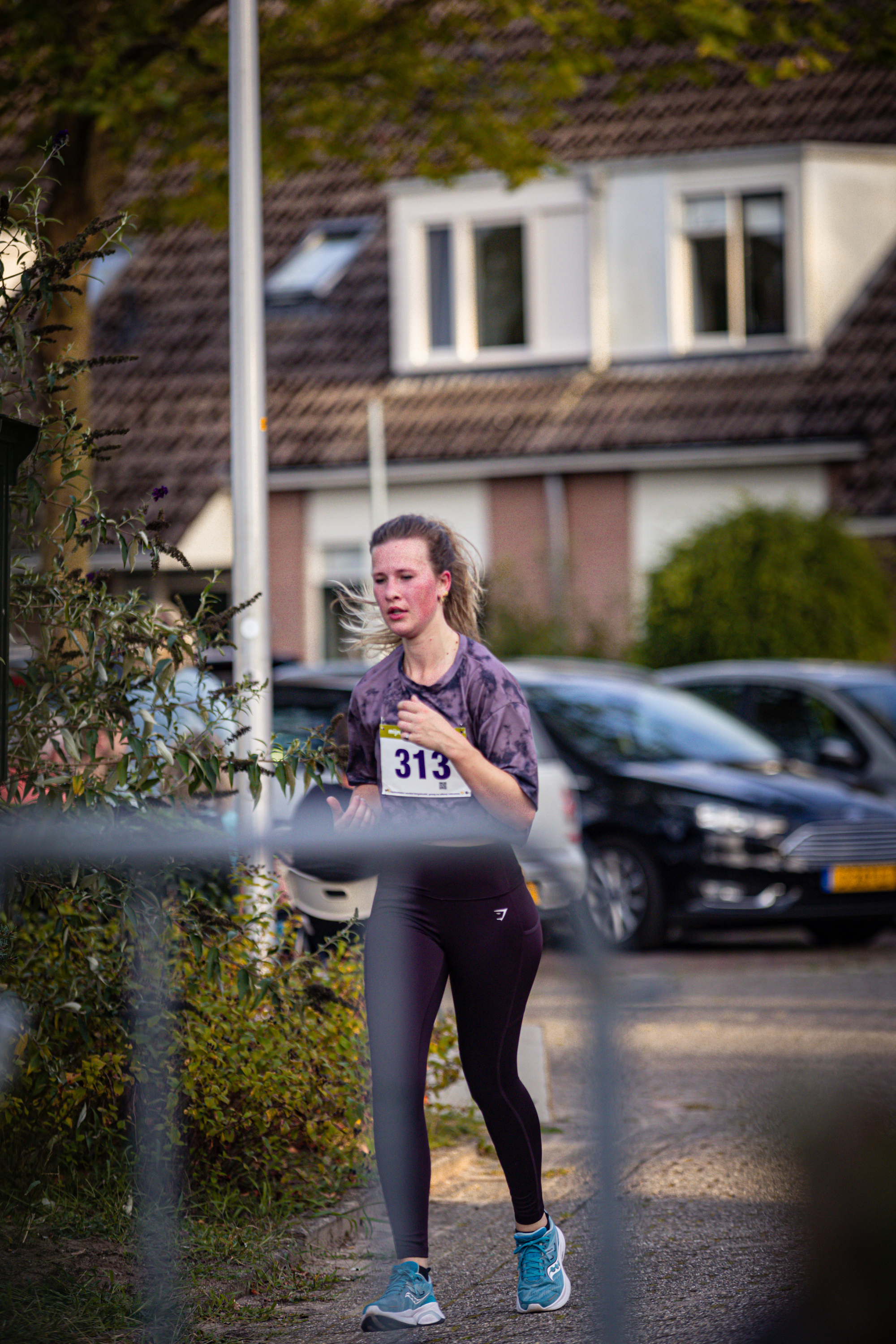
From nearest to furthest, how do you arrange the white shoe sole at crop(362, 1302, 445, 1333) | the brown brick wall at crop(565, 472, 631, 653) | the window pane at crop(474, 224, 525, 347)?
Result: the white shoe sole at crop(362, 1302, 445, 1333)
the brown brick wall at crop(565, 472, 631, 653)
the window pane at crop(474, 224, 525, 347)

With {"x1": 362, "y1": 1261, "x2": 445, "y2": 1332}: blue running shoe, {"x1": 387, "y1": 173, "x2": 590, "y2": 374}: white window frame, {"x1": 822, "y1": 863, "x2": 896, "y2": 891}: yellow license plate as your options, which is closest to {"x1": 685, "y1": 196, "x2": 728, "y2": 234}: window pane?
{"x1": 387, "y1": 173, "x2": 590, "y2": 374}: white window frame

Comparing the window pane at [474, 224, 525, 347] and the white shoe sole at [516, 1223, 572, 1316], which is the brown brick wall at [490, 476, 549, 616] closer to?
the window pane at [474, 224, 525, 347]

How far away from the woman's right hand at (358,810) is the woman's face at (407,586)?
392 mm

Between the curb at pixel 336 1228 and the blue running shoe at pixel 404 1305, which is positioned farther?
the curb at pixel 336 1228

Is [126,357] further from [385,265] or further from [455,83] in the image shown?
[385,265]

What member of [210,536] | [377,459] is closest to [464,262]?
[377,459]

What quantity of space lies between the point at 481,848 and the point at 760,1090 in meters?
3.79

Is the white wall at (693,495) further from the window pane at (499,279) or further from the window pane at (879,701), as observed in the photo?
the window pane at (879,701)

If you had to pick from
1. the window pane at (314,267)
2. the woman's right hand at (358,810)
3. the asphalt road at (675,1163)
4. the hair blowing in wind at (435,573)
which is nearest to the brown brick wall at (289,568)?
the window pane at (314,267)

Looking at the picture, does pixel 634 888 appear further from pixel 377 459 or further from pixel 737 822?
pixel 377 459

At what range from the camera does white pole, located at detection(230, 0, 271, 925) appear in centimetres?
615

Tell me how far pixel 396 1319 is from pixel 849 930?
8149mm

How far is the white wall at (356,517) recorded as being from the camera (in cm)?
2094

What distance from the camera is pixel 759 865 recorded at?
34.8 feet
